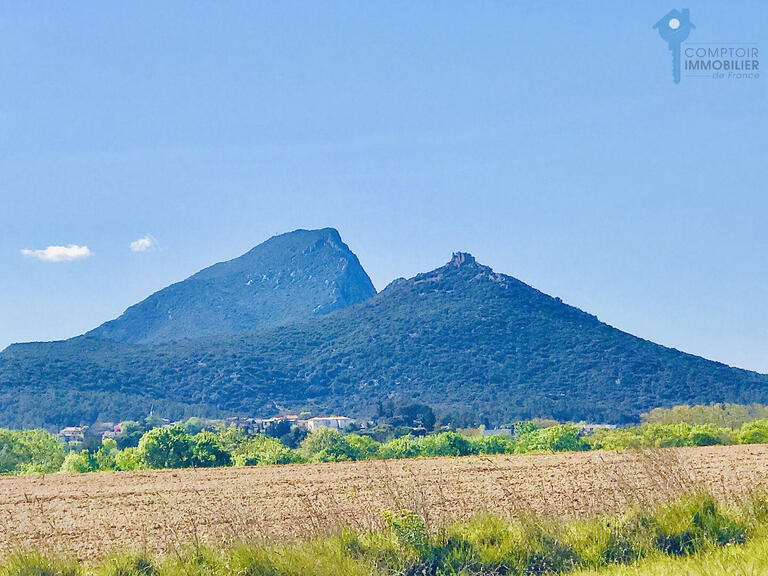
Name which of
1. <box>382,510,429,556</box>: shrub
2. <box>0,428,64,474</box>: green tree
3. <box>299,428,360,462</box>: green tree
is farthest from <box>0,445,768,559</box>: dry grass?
<box>0,428,64,474</box>: green tree

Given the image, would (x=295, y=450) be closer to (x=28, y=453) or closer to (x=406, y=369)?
(x=28, y=453)

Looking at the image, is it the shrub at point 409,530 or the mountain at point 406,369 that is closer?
the shrub at point 409,530

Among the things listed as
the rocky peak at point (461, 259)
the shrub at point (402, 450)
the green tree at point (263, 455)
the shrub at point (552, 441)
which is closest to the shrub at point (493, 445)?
the shrub at point (552, 441)

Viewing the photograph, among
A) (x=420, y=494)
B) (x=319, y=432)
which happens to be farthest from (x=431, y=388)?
(x=420, y=494)

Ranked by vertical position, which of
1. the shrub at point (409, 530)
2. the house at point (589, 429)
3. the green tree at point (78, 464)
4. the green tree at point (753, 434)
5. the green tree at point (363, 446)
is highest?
the shrub at point (409, 530)

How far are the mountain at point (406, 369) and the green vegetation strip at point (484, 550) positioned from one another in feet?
291

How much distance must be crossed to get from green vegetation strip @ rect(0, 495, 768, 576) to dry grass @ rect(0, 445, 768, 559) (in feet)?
1.41

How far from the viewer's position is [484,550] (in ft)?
36.2

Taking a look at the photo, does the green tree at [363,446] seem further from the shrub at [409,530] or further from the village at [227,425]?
the village at [227,425]

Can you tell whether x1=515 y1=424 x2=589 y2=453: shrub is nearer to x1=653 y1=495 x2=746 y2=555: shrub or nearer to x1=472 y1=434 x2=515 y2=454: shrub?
x1=472 y1=434 x2=515 y2=454: shrub

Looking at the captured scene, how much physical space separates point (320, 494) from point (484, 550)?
10.2 metres

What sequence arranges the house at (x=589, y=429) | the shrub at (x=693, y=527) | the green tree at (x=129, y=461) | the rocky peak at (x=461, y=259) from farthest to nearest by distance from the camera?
1. the rocky peak at (x=461, y=259)
2. the house at (x=589, y=429)
3. the green tree at (x=129, y=461)
4. the shrub at (x=693, y=527)

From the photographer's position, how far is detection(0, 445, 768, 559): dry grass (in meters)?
12.6

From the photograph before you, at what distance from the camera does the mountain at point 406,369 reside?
382 feet
